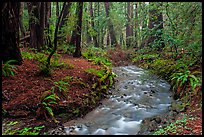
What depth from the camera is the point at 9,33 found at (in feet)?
24.9

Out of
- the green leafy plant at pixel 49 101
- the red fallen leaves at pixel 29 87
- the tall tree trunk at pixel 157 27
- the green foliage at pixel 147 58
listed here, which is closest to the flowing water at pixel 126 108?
the green leafy plant at pixel 49 101

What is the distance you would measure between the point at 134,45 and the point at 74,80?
49.3 ft

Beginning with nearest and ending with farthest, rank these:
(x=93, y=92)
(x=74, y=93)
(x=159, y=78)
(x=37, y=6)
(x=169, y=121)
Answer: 1. (x=169, y=121)
2. (x=74, y=93)
3. (x=93, y=92)
4. (x=159, y=78)
5. (x=37, y=6)

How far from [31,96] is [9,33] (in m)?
2.73

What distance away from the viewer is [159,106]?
23.7 feet

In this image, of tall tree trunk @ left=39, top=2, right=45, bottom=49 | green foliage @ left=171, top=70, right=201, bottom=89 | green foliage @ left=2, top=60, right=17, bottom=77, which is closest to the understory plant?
green foliage @ left=2, top=60, right=17, bottom=77

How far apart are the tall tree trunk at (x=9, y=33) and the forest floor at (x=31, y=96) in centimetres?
57

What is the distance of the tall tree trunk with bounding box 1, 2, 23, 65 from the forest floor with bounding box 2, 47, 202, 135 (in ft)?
1.87

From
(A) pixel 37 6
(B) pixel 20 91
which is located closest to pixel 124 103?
(B) pixel 20 91

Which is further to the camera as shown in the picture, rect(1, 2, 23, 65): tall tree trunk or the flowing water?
rect(1, 2, 23, 65): tall tree trunk

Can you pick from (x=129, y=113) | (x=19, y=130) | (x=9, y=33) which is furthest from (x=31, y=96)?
(x=129, y=113)

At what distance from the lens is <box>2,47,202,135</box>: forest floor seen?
5141mm

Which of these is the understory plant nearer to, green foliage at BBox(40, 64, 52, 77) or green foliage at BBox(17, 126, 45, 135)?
green foliage at BBox(17, 126, 45, 135)

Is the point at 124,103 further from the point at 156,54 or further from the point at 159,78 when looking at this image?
the point at 156,54
